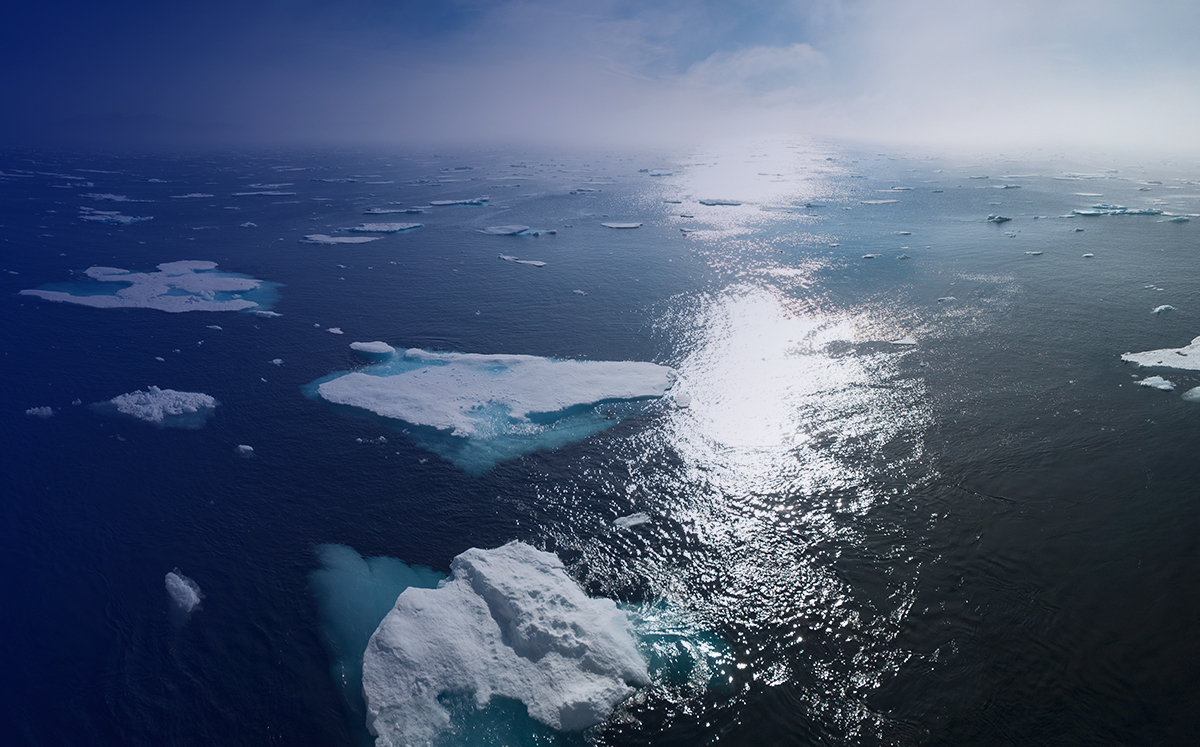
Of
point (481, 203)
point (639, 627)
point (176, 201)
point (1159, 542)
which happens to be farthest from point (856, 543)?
point (176, 201)

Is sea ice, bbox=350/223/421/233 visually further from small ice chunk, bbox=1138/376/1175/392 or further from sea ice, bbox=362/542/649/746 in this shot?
small ice chunk, bbox=1138/376/1175/392

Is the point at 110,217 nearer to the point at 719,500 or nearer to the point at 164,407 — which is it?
the point at 164,407

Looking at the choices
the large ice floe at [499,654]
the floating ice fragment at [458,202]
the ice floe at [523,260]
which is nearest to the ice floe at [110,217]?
the floating ice fragment at [458,202]

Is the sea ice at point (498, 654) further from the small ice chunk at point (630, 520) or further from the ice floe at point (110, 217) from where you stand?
→ the ice floe at point (110, 217)

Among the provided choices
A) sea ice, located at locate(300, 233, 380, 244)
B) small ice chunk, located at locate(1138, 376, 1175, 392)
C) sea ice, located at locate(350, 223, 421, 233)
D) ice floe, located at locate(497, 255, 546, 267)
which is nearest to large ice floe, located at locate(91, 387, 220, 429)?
ice floe, located at locate(497, 255, 546, 267)

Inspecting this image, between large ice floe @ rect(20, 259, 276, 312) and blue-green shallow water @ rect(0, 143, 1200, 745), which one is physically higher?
large ice floe @ rect(20, 259, 276, 312)

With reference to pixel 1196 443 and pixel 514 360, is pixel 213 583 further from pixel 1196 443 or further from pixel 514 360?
pixel 1196 443
